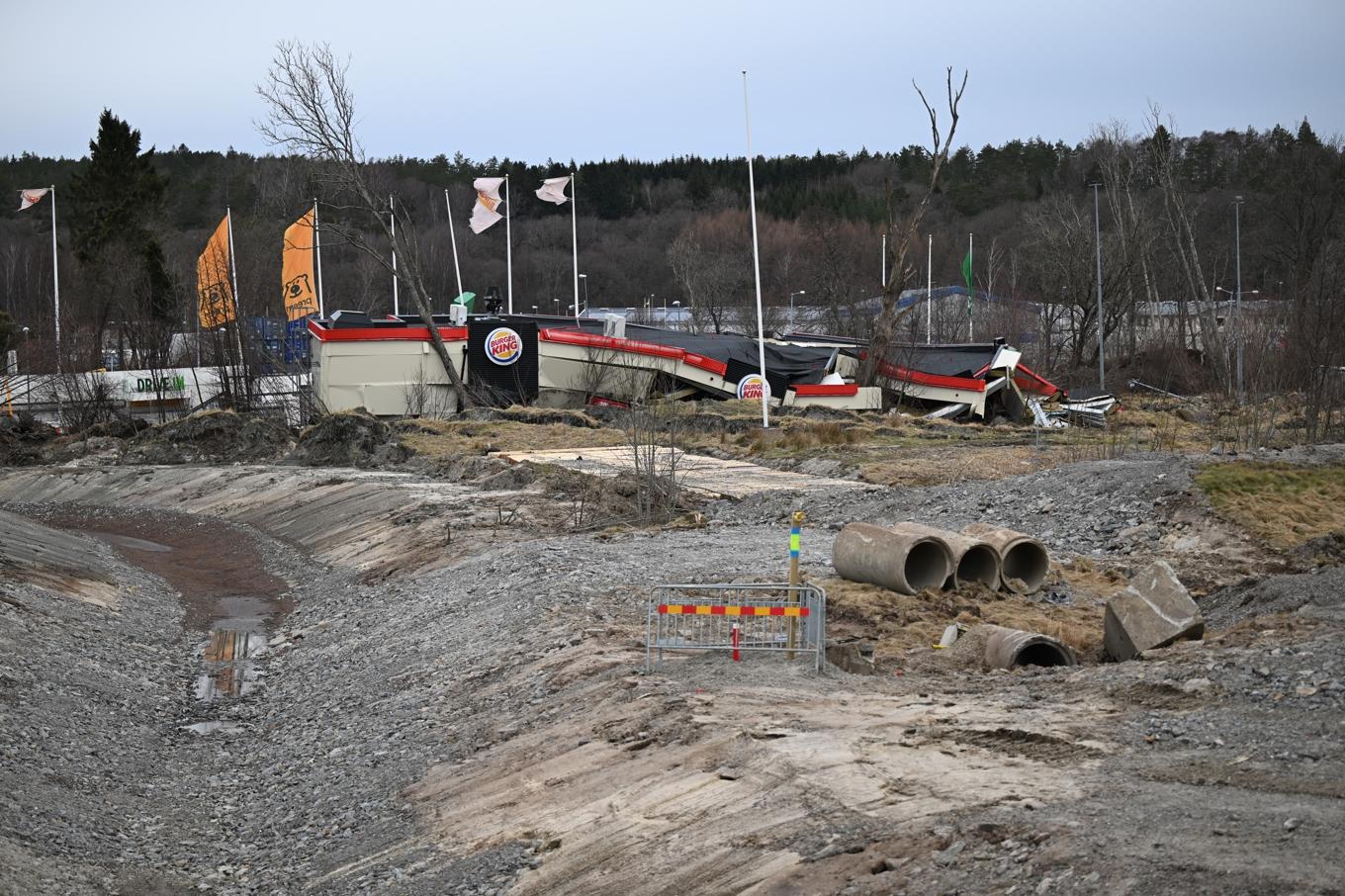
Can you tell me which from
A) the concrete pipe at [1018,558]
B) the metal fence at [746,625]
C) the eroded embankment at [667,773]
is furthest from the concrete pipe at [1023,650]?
the concrete pipe at [1018,558]

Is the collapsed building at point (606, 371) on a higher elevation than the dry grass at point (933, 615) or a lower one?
higher

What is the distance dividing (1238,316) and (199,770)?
3666cm

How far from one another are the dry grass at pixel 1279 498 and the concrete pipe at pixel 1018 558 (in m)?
4.43

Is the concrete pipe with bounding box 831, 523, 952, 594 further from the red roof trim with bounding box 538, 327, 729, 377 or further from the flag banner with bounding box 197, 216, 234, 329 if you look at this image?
the flag banner with bounding box 197, 216, 234, 329

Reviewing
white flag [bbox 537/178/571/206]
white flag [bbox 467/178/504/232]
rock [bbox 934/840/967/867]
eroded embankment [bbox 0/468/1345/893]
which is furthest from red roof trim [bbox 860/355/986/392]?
rock [bbox 934/840/967/867]

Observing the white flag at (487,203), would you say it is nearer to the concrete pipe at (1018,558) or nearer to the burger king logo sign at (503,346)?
the burger king logo sign at (503,346)

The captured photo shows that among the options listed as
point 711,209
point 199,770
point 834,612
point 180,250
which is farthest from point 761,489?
point 711,209

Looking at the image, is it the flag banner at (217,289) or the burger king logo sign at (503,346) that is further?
the flag banner at (217,289)

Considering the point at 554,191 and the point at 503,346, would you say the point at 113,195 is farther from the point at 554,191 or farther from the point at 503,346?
the point at 503,346

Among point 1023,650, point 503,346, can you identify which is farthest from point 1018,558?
point 503,346

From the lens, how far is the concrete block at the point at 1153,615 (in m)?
12.3

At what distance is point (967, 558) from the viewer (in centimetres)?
1744

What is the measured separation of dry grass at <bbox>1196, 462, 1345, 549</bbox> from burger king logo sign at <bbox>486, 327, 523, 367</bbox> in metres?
31.0

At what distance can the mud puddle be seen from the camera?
59.4 feet
